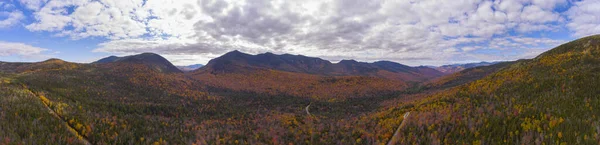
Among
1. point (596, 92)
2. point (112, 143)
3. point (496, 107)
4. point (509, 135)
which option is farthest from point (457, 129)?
point (112, 143)

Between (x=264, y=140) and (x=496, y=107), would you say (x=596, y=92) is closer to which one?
(x=496, y=107)

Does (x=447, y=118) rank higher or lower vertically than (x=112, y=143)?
higher

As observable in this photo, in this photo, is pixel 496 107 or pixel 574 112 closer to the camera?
pixel 574 112

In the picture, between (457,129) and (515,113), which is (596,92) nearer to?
(515,113)

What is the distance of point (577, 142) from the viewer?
669 centimetres

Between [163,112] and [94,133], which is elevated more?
[94,133]

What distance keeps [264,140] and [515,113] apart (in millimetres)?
13895

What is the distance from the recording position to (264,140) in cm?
1633

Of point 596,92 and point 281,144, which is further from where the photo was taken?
point 281,144

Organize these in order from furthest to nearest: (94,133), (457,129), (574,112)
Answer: (94,133), (457,129), (574,112)

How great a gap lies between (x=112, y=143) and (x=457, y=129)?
61.3ft

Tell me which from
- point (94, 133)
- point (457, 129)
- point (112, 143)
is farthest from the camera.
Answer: point (94, 133)

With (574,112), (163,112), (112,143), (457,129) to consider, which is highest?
(574,112)

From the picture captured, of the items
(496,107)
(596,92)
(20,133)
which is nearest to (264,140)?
(20,133)
